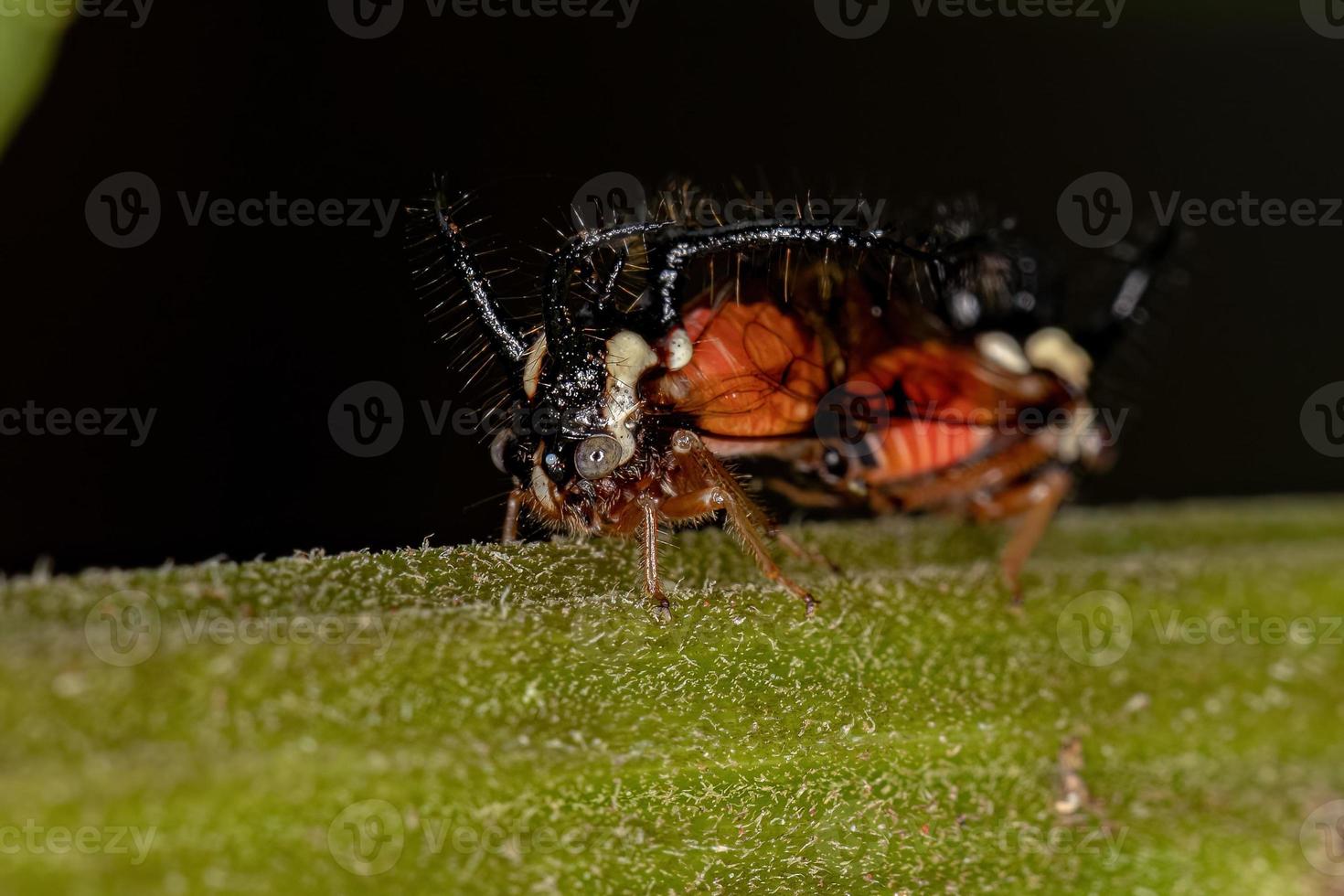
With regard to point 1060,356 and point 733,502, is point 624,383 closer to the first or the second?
point 733,502

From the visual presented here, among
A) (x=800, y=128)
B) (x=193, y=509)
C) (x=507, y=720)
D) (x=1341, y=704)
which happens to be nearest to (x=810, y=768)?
(x=507, y=720)

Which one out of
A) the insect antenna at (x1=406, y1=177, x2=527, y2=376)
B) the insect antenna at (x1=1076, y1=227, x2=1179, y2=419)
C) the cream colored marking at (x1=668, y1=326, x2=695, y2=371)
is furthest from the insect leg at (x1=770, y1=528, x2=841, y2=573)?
the insect antenna at (x1=1076, y1=227, x2=1179, y2=419)

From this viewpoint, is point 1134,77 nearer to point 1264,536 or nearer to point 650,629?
point 1264,536

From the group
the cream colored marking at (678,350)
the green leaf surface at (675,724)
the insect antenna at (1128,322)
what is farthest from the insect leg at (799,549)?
the insect antenna at (1128,322)

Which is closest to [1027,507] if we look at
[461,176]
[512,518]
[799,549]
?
[799,549]

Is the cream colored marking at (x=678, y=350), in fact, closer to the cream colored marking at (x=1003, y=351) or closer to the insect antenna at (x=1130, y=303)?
the cream colored marking at (x=1003, y=351)

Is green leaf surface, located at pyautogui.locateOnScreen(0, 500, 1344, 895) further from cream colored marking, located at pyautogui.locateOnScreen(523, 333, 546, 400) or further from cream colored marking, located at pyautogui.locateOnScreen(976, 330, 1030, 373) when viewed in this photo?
cream colored marking, located at pyautogui.locateOnScreen(976, 330, 1030, 373)
